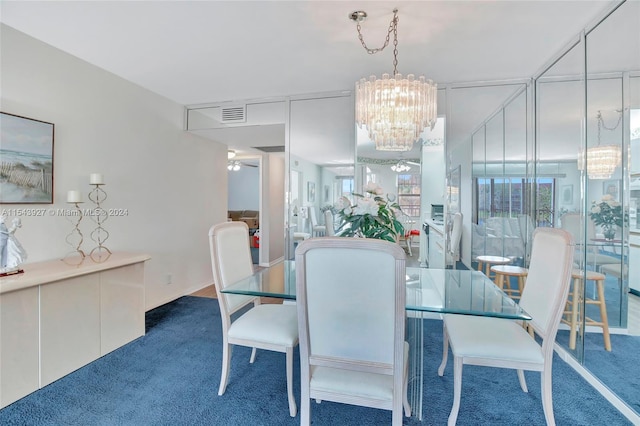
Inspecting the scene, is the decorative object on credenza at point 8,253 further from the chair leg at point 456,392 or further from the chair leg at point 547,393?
the chair leg at point 547,393

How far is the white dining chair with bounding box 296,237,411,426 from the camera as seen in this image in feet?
4.10

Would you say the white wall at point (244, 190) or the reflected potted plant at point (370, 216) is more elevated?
the white wall at point (244, 190)

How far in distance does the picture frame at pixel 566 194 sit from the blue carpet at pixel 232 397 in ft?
4.19

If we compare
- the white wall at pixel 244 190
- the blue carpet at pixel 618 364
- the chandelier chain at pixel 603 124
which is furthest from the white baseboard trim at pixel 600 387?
the white wall at pixel 244 190

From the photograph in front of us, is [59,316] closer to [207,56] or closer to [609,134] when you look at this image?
[207,56]

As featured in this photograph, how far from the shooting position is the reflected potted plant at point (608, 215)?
1950 millimetres

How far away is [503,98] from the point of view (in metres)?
3.29

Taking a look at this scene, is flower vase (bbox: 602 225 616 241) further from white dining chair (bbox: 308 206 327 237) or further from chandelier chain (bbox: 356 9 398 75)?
white dining chair (bbox: 308 206 327 237)

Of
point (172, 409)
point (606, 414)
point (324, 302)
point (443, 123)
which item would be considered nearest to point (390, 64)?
point (443, 123)

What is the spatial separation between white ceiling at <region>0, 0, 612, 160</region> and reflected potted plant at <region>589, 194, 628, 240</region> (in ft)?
4.16

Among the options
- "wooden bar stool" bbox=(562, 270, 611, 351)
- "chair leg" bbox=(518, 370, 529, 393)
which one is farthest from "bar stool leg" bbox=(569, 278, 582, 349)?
"chair leg" bbox=(518, 370, 529, 393)

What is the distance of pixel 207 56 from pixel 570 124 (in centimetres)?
304

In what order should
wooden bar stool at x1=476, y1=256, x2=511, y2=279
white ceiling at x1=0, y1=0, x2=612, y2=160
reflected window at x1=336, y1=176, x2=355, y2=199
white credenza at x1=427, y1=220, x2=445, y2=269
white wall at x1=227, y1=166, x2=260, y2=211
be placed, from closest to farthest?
white ceiling at x1=0, y1=0, x2=612, y2=160 < wooden bar stool at x1=476, y1=256, x2=511, y2=279 < white credenza at x1=427, y1=220, x2=445, y2=269 < reflected window at x1=336, y1=176, x2=355, y2=199 < white wall at x1=227, y1=166, x2=260, y2=211

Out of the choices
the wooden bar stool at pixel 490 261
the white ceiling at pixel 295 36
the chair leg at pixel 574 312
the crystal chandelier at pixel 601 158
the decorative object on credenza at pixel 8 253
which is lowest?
the chair leg at pixel 574 312
